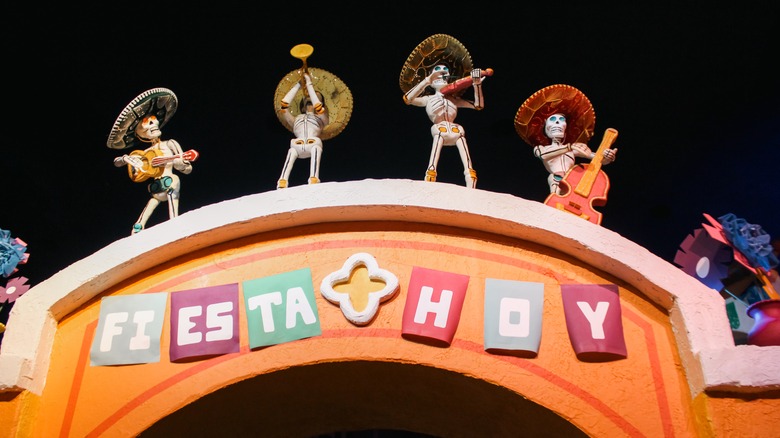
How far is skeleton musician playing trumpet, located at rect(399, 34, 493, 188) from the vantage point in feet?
15.5

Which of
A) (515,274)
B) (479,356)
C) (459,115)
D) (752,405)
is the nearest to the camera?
(752,405)

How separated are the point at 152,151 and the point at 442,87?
184 cm

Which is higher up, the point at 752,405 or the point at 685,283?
the point at 685,283

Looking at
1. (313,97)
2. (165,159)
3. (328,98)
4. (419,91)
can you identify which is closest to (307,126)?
(313,97)

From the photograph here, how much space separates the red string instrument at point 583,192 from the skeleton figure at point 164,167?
7.10ft

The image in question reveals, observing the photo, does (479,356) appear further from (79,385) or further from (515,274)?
(79,385)

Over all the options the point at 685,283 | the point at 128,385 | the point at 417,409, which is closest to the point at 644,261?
the point at 685,283

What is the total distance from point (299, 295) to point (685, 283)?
185cm

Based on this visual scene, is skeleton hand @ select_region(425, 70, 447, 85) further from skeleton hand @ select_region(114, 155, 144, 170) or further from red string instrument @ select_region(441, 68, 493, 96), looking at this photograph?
skeleton hand @ select_region(114, 155, 144, 170)

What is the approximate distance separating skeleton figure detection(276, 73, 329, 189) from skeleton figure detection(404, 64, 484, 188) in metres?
0.58

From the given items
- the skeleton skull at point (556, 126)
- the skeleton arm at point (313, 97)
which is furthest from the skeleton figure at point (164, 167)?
the skeleton skull at point (556, 126)

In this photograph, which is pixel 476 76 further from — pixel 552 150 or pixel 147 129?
pixel 147 129

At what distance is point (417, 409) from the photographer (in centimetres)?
409

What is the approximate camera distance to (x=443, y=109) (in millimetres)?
4832
